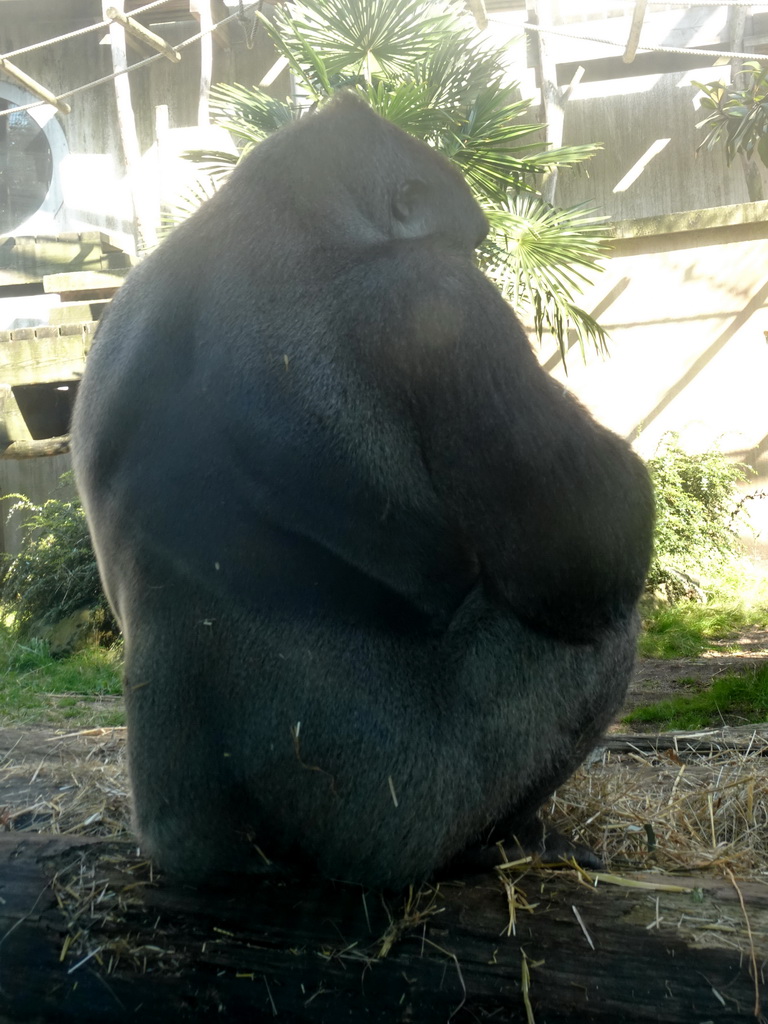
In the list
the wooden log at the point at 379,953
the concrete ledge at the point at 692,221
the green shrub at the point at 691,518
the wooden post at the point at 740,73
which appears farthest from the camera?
the wooden post at the point at 740,73

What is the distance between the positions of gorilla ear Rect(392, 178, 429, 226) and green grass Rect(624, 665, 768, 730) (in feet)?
12.3

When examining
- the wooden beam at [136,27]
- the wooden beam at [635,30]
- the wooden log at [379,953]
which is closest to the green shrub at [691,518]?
the wooden beam at [635,30]

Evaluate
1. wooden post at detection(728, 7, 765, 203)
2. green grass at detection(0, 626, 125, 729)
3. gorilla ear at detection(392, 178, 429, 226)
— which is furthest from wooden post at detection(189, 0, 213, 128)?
gorilla ear at detection(392, 178, 429, 226)

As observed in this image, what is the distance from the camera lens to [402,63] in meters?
7.50

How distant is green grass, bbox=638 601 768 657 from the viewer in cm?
791

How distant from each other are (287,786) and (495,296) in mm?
1298

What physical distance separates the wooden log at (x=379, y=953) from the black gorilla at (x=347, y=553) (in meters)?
0.11

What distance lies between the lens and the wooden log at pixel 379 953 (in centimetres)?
213

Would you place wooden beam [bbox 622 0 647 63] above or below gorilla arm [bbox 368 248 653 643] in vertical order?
above

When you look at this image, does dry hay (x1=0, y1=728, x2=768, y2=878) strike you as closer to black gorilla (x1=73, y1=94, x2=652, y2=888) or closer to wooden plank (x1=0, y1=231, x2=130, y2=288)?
black gorilla (x1=73, y1=94, x2=652, y2=888)

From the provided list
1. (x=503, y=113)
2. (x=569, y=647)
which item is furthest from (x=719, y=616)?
(x=569, y=647)

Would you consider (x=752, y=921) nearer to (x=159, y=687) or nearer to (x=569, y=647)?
(x=569, y=647)

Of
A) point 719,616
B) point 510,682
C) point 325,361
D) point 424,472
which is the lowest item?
point 719,616

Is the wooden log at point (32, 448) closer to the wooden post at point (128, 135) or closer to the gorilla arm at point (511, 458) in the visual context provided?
the wooden post at point (128, 135)
